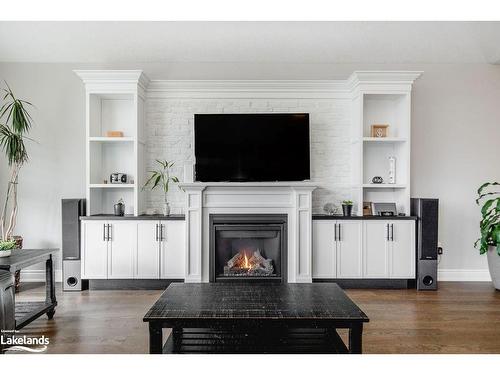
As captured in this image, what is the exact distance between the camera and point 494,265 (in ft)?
14.4

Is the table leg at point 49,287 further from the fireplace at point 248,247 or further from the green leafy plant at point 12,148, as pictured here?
the fireplace at point 248,247

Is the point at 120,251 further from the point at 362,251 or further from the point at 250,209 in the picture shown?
the point at 362,251

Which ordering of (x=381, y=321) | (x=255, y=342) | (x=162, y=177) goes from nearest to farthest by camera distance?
(x=255, y=342) → (x=381, y=321) → (x=162, y=177)

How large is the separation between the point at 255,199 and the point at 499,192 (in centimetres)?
292

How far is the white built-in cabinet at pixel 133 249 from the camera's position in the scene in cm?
436

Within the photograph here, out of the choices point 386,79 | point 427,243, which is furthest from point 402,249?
point 386,79

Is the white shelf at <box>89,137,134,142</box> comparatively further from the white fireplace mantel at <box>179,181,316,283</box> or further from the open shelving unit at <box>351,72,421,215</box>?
the open shelving unit at <box>351,72,421,215</box>

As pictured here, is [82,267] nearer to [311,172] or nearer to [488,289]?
[311,172]

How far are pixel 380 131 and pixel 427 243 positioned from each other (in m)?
1.33

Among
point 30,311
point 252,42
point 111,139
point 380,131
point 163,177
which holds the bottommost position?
point 30,311

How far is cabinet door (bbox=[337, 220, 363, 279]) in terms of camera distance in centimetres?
441

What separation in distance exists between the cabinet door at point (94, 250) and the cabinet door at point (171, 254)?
61 centimetres

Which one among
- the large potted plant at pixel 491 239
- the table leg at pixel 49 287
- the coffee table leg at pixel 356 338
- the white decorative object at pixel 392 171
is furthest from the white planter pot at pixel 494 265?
the table leg at pixel 49 287

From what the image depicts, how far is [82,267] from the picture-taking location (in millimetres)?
4344
